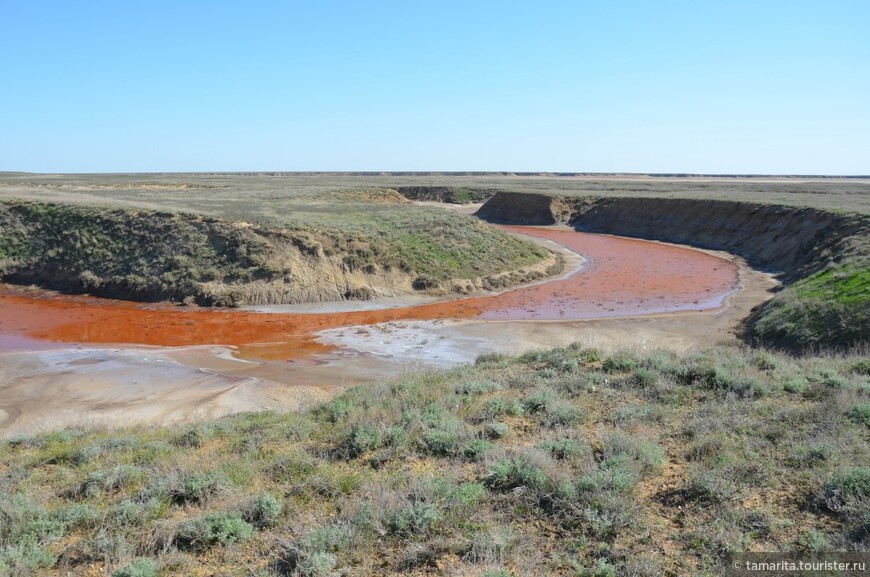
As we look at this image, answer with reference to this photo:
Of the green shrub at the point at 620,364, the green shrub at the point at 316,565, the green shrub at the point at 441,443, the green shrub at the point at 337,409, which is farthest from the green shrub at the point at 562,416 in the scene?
the green shrub at the point at 316,565

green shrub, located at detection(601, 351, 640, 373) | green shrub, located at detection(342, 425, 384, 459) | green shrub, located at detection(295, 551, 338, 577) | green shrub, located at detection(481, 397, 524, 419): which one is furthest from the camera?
green shrub, located at detection(601, 351, 640, 373)

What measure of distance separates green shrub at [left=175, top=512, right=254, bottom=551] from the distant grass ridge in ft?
0.06

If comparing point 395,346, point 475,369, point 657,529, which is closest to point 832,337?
point 475,369

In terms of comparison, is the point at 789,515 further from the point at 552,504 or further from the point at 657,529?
the point at 552,504

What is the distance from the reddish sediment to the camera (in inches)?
810

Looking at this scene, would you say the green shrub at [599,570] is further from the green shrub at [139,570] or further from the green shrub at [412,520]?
the green shrub at [139,570]

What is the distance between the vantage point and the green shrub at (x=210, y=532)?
564 centimetres

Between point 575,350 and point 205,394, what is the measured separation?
9062 millimetres

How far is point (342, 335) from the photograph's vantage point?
20547mm

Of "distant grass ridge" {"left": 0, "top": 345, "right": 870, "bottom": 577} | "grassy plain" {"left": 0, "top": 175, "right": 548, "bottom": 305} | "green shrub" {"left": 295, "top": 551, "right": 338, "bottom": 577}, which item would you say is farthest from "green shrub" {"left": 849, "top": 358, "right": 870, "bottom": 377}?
"grassy plain" {"left": 0, "top": 175, "right": 548, "bottom": 305}

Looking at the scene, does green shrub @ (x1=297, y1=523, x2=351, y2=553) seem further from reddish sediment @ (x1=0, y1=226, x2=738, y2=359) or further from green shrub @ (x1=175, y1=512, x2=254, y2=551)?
reddish sediment @ (x1=0, y1=226, x2=738, y2=359)

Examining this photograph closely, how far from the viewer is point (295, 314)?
79.9ft

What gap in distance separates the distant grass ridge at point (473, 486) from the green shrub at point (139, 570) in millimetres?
19

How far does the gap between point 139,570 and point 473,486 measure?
3.25 m
